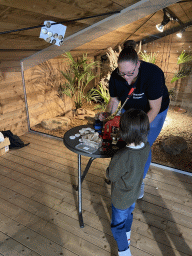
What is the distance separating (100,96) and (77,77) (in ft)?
1.79

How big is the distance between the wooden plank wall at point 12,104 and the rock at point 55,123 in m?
0.35

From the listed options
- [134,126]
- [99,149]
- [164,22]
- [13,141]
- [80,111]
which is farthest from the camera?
[80,111]

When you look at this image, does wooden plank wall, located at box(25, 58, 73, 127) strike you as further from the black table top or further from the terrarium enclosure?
the black table top

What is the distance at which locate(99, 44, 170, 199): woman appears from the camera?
50.7 inches

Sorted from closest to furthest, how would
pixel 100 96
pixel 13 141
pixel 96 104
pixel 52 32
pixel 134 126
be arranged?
pixel 134 126 → pixel 52 32 → pixel 13 141 → pixel 100 96 → pixel 96 104

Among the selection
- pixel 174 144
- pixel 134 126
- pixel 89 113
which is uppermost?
pixel 134 126

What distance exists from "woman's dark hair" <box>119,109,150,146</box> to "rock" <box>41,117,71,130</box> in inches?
101

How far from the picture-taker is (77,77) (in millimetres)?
3551

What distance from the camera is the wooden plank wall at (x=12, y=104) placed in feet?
9.53

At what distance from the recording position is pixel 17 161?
257 centimetres

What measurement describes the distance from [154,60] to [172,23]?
0.39m

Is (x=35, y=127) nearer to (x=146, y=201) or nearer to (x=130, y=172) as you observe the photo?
(x=146, y=201)

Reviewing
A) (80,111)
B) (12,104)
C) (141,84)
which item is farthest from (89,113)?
(141,84)

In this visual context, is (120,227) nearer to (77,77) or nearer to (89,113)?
(89,113)
